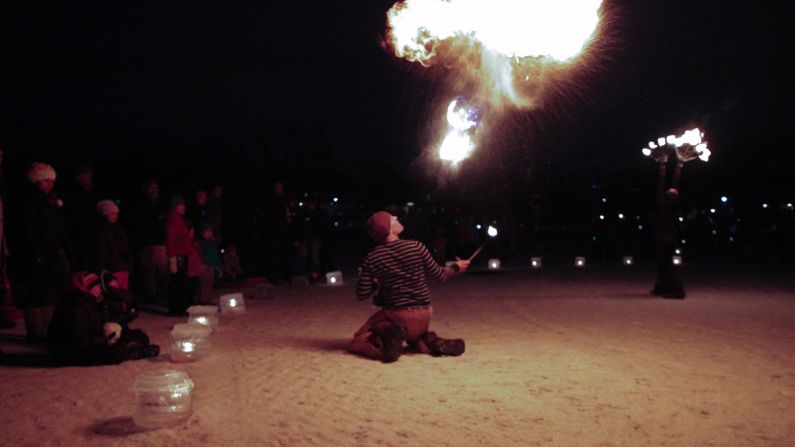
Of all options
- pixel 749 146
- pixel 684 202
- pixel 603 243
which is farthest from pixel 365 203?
pixel 603 243

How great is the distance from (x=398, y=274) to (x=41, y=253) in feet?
14.8

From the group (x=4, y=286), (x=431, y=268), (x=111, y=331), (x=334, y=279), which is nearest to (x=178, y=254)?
(x=4, y=286)

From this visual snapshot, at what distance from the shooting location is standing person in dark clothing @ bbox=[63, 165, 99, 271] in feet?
35.3

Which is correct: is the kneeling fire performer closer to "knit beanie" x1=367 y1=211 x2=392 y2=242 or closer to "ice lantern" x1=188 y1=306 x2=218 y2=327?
"knit beanie" x1=367 y1=211 x2=392 y2=242

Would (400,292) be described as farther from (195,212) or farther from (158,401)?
(195,212)

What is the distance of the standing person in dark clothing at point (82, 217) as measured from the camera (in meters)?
10.7

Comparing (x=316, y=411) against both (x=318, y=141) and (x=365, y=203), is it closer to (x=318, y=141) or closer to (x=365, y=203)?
(x=318, y=141)

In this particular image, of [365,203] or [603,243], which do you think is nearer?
[603,243]

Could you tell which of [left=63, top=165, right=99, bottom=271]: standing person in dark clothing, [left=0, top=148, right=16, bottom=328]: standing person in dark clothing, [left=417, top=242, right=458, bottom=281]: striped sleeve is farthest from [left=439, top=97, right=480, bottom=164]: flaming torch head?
[left=0, top=148, right=16, bottom=328]: standing person in dark clothing

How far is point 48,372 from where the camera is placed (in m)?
7.84

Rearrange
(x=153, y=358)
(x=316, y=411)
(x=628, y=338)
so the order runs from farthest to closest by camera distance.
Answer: (x=628, y=338), (x=153, y=358), (x=316, y=411)

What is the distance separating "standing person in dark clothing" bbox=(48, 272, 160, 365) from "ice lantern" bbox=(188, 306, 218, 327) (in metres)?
2.24

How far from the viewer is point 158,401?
5.84m

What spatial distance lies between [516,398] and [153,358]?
436 centimetres
